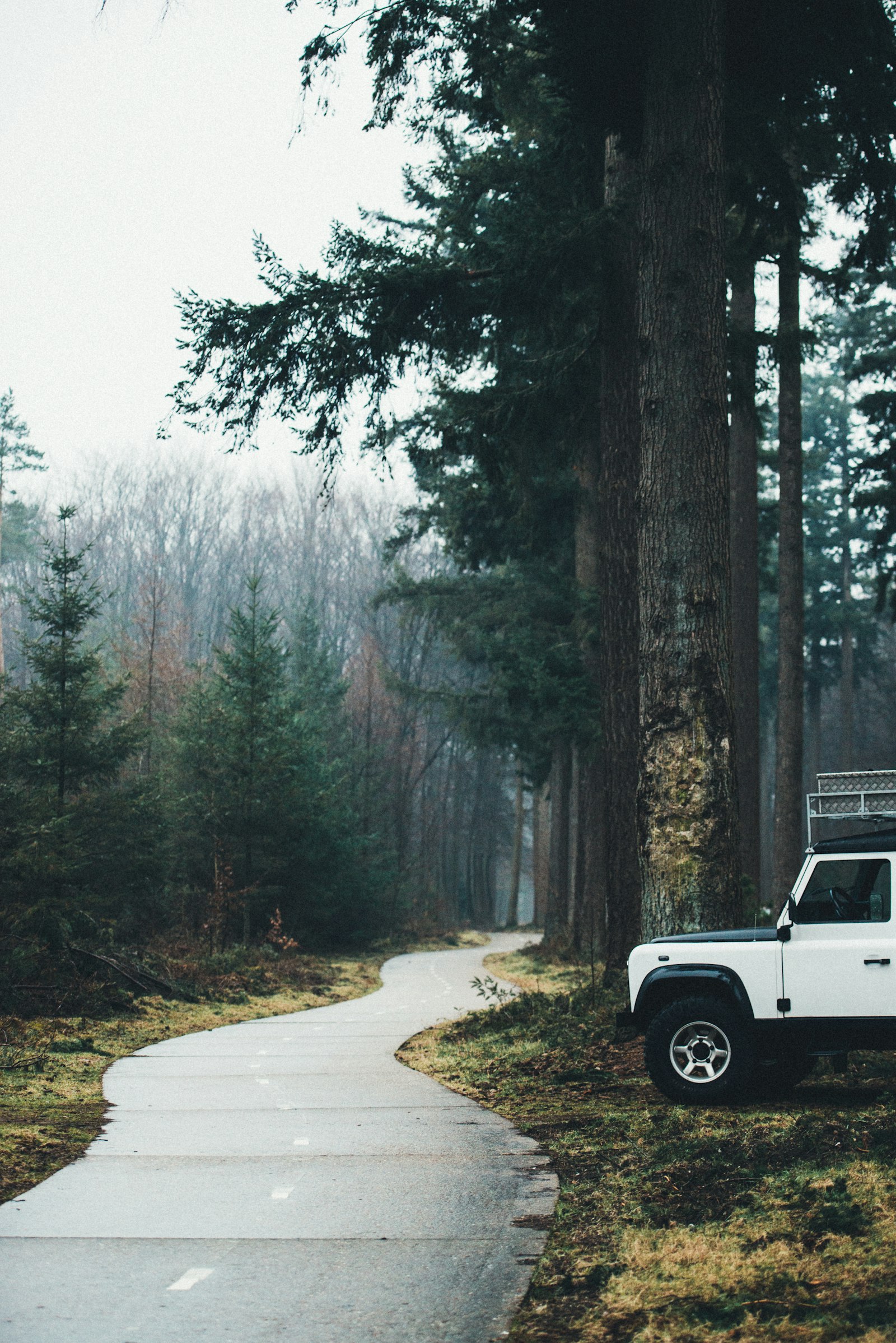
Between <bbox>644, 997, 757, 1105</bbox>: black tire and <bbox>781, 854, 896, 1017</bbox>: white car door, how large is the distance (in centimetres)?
44

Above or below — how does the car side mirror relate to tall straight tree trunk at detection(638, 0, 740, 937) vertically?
below

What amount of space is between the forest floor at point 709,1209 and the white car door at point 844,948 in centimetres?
67

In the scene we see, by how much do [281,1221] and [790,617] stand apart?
62.8ft

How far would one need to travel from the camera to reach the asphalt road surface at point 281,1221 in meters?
4.53

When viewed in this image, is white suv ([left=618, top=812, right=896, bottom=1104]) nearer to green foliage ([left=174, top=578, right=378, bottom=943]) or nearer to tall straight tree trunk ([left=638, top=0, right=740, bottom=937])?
tall straight tree trunk ([left=638, top=0, right=740, bottom=937])

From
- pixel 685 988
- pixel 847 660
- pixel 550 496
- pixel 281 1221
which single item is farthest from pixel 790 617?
pixel 847 660

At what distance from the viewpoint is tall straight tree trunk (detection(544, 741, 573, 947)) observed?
3534 cm

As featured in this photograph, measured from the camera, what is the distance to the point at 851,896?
872cm

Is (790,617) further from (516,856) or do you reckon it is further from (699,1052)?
(516,856)

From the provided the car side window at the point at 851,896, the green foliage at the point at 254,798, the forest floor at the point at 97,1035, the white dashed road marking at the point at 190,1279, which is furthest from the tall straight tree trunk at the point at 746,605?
the white dashed road marking at the point at 190,1279

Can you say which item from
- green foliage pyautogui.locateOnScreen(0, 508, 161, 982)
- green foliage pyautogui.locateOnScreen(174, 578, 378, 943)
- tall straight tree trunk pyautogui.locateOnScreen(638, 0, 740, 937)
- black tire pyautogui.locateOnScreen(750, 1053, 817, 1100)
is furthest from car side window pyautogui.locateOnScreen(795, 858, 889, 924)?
green foliage pyautogui.locateOnScreen(174, 578, 378, 943)

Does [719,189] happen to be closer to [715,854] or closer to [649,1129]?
[715,854]

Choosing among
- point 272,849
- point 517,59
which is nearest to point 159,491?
point 272,849

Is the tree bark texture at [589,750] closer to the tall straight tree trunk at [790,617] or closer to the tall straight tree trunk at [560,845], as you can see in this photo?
the tall straight tree trunk at [790,617]
